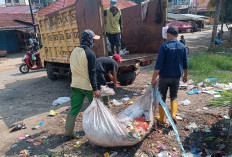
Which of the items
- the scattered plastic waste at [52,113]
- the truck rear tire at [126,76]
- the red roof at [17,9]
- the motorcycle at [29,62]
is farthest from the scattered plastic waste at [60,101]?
the red roof at [17,9]

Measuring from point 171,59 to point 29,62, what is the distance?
788 centimetres

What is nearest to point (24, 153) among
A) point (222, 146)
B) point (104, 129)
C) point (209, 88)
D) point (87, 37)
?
point (104, 129)

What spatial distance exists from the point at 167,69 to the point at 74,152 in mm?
1808

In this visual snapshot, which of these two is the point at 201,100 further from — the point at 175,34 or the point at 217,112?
the point at 175,34

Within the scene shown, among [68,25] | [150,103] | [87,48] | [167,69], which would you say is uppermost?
[68,25]

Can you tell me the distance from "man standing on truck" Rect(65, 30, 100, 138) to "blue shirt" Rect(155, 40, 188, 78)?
0.97 meters

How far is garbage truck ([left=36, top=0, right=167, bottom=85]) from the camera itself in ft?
13.3

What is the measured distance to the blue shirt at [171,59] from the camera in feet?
9.24

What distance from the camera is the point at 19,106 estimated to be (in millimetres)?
4766

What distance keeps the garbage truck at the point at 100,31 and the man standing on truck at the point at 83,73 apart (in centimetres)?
127

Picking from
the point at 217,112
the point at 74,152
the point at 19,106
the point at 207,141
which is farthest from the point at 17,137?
the point at 217,112

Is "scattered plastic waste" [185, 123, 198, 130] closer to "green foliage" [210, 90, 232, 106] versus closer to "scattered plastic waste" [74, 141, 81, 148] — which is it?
"green foliage" [210, 90, 232, 106]

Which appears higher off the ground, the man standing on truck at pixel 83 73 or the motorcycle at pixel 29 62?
the man standing on truck at pixel 83 73

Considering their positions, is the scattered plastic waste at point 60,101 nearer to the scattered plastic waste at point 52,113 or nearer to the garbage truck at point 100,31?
the scattered plastic waste at point 52,113
